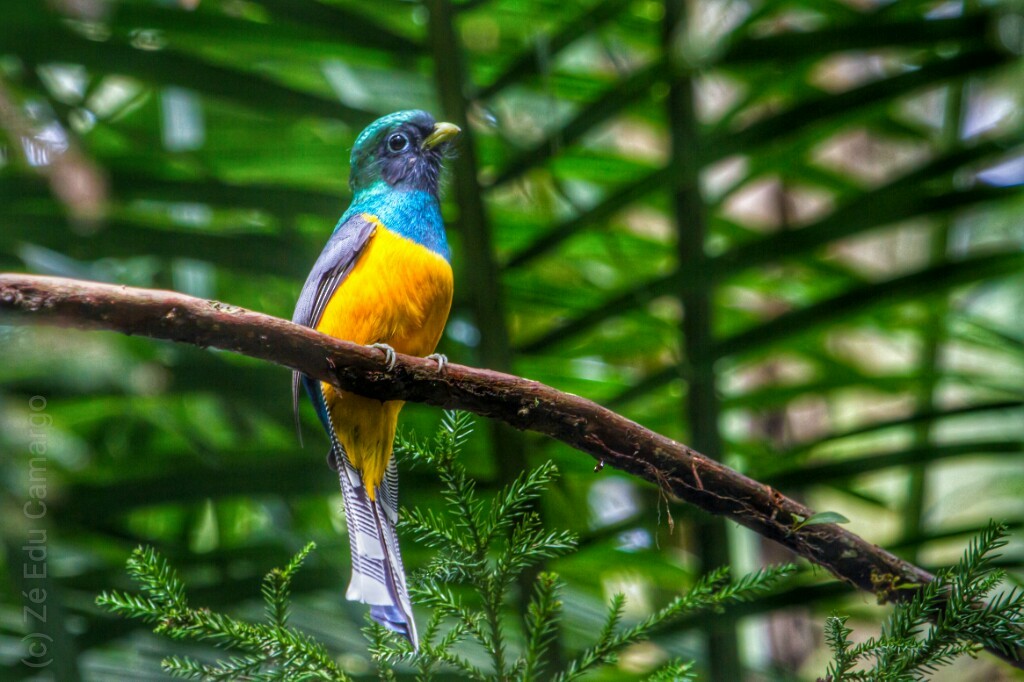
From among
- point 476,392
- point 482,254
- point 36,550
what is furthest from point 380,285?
point 36,550

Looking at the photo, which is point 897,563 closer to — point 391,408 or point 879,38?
point 391,408

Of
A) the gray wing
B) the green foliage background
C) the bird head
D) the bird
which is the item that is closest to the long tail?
the bird

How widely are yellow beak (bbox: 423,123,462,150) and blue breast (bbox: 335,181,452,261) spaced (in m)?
0.08

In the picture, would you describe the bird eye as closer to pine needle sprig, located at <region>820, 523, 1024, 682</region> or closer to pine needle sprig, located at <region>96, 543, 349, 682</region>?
pine needle sprig, located at <region>96, 543, 349, 682</region>

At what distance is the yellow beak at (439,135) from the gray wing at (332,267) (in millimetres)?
153

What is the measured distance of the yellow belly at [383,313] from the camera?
4.34 feet

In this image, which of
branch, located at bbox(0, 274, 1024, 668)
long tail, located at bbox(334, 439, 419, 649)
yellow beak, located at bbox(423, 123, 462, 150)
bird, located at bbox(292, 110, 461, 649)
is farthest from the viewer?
yellow beak, located at bbox(423, 123, 462, 150)

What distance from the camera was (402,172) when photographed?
1468 mm

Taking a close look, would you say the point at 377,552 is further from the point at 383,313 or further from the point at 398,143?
the point at 398,143

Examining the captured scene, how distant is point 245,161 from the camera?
204 centimetres

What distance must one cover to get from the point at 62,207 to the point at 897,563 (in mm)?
1590

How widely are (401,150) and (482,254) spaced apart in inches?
19.6

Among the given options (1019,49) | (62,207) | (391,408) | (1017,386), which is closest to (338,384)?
(391,408)

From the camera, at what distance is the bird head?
144 cm
